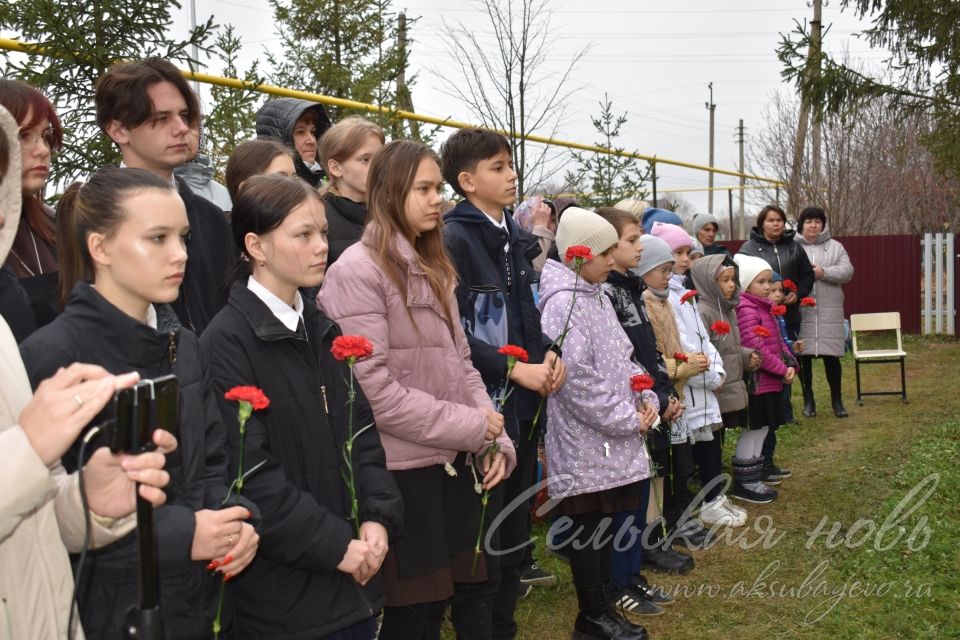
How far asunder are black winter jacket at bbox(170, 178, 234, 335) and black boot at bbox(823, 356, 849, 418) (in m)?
8.51

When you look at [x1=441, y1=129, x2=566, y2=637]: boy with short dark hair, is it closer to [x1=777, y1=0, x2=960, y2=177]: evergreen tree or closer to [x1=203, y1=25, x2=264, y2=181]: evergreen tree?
[x1=203, y1=25, x2=264, y2=181]: evergreen tree

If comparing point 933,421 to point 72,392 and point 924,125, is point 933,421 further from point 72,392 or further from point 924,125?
point 924,125

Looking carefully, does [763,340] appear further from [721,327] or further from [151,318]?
[151,318]

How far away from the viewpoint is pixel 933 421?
1006 centimetres

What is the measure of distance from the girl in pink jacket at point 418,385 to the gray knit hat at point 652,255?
2.55m

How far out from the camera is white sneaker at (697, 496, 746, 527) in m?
6.85

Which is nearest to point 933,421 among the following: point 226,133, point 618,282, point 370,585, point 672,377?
point 672,377

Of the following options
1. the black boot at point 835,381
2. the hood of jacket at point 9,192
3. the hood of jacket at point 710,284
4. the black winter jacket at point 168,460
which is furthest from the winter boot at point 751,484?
the hood of jacket at point 9,192

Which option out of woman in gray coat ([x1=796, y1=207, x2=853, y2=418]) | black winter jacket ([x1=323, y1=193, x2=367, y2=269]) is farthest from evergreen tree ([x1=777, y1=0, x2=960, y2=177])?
black winter jacket ([x1=323, y1=193, x2=367, y2=269])

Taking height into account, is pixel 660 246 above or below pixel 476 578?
above

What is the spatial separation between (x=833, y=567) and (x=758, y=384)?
6.59 feet

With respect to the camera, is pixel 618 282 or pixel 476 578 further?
pixel 618 282

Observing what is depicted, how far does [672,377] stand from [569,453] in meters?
1.49

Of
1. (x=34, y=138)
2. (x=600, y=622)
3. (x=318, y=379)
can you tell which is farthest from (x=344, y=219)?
(x=600, y=622)
